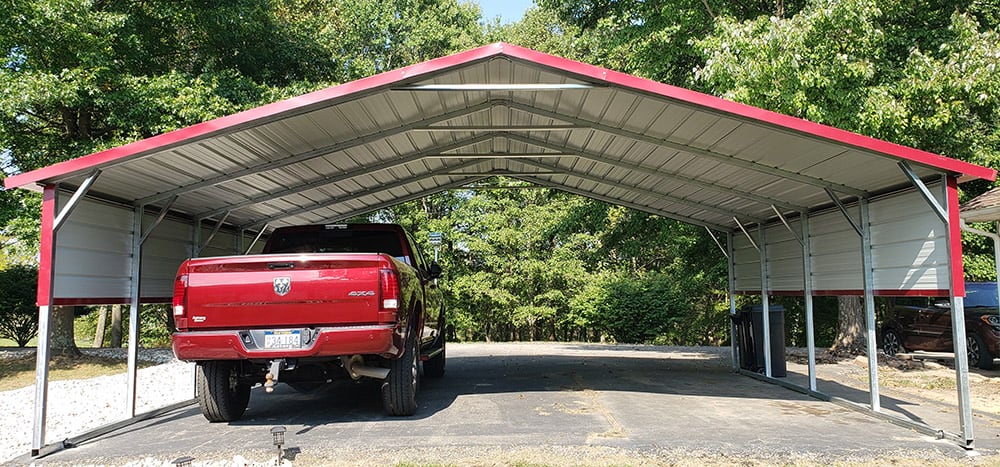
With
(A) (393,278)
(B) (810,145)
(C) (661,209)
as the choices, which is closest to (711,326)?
(C) (661,209)

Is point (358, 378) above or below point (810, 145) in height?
below

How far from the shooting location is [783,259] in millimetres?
10383

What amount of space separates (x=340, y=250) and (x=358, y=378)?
7.26 feet

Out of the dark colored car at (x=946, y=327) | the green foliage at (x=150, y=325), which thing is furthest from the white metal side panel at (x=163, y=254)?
the green foliage at (x=150, y=325)

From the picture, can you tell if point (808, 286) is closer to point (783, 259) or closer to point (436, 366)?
Result: point (783, 259)

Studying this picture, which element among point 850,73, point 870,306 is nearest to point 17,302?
point 870,306

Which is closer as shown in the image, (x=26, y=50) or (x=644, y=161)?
(x=644, y=161)

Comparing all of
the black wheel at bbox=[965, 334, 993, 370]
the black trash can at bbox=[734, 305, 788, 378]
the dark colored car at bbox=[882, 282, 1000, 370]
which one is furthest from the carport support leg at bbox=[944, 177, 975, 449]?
the black wheel at bbox=[965, 334, 993, 370]

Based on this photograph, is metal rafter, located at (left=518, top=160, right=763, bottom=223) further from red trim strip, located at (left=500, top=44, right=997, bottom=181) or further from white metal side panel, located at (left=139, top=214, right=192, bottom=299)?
white metal side panel, located at (left=139, top=214, right=192, bottom=299)

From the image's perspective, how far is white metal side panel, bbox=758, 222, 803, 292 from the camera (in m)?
9.95

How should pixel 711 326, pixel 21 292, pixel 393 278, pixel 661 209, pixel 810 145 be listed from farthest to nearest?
1. pixel 711 326
2. pixel 21 292
3. pixel 661 209
4. pixel 810 145
5. pixel 393 278

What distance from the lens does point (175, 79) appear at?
43.2ft

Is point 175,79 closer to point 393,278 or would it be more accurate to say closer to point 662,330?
point 393,278

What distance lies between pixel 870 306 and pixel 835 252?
55.2 inches
